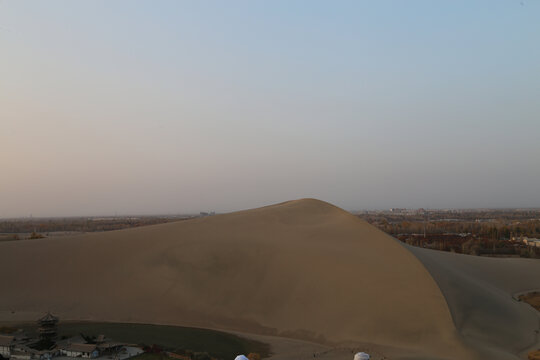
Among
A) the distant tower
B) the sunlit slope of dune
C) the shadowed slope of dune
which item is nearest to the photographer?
the shadowed slope of dune

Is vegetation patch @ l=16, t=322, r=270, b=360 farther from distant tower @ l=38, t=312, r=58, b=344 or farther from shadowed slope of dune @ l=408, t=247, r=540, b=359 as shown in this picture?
shadowed slope of dune @ l=408, t=247, r=540, b=359

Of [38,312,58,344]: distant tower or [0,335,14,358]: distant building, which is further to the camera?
[38,312,58,344]: distant tower

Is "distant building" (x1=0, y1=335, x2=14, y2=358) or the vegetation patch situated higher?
"distant building" (x1=0, y1=335, x2=14, y2=358)

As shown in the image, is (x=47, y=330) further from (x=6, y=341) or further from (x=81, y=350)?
(x=81, y=350)

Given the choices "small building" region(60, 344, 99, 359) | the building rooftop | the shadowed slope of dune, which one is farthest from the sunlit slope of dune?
the building rooftop

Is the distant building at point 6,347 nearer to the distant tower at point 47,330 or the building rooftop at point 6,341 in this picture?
the building rooftop at point 6,341

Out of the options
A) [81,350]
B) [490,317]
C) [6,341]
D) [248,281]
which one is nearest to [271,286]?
[248,281]

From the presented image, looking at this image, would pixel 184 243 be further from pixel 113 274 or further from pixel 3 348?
pixel 3 348
